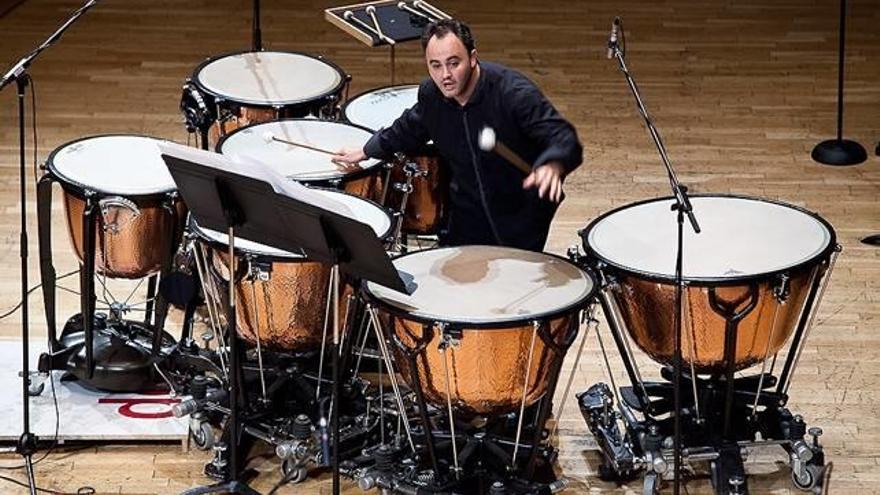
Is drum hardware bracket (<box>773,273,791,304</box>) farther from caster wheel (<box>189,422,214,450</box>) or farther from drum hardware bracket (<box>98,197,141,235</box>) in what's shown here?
drum hardware bracket (<box>98,197,141,235</box>)

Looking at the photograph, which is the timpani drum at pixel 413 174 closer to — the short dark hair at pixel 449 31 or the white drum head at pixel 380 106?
the white drum head at pixel 380 106

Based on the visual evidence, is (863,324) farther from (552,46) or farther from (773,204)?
(552,46)

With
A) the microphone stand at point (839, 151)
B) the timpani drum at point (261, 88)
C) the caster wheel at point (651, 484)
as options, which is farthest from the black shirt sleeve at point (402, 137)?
the microphone stand at point (839, 151)

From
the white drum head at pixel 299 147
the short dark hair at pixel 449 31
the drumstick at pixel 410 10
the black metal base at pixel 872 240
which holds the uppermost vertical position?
the short dark hair at pixel 449 31

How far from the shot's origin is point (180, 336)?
235 inches

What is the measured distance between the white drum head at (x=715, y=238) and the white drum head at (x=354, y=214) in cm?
58

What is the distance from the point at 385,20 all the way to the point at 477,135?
1018mm

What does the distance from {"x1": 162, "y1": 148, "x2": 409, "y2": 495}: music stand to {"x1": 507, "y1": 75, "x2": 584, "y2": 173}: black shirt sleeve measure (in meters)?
0.75

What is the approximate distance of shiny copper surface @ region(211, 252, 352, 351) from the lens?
4.87m

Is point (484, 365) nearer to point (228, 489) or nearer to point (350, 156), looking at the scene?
point (228, 489)

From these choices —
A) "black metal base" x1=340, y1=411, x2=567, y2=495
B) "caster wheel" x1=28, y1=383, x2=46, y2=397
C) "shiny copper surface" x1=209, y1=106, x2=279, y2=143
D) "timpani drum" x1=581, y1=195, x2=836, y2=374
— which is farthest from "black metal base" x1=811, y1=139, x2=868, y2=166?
"caster wheel" x1=28, y1=383, x2=46, y2=397

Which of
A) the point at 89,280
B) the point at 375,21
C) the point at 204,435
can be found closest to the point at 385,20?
the point at 375,21

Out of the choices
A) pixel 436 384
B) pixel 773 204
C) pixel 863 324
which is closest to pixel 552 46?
pixel 863 324

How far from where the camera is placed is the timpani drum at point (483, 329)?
4.50m
